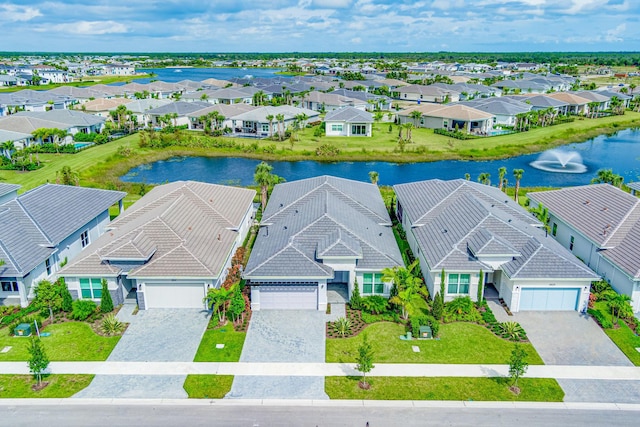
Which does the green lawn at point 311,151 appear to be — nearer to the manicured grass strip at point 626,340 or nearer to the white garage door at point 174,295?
the white garage door at point 174,295

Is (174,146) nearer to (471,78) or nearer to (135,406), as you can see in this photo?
(135,406)

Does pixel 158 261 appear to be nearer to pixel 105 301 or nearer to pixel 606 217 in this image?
pixel 105 301

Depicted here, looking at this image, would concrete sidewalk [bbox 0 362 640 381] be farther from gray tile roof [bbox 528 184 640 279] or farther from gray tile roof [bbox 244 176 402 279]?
gray tile roof [bbox 528 184 640 279]

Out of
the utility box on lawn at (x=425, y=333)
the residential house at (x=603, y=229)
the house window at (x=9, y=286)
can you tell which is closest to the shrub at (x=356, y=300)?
the utility box on lawn at (x=425, y=333)

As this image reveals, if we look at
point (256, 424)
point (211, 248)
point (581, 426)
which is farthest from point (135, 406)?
point (581, 426)

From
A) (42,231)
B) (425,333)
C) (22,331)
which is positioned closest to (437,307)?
(425,333)

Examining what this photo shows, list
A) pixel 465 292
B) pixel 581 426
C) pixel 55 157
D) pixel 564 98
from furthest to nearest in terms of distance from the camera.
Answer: pixel 564 98 → pixel 55 157 → pixel 465 292 → pixel 581 426
